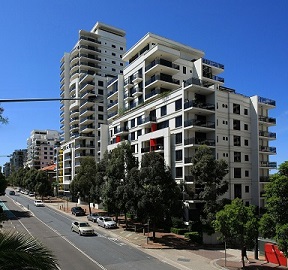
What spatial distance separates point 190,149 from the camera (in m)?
44.3

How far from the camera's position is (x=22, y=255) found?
562cm

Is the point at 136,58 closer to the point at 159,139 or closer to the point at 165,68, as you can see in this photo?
the point at 165,68

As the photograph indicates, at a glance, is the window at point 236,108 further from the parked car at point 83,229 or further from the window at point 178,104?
the parked car at point 83,229

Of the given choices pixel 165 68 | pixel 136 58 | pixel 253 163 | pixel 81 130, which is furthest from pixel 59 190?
pixel 253 163

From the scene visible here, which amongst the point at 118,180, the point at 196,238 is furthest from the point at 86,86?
the point at 196,238

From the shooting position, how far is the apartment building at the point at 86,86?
86438mm

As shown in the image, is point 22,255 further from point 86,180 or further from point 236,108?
point 86,180

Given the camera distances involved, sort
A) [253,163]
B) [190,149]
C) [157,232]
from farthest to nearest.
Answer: [253,163] → [190,149] → [157,232]

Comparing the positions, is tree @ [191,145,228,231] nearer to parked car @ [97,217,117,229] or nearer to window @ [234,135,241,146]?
parked car @ [97,217,117,229]

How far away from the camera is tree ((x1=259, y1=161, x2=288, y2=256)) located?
1977 cm

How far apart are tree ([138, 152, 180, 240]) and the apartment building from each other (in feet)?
161

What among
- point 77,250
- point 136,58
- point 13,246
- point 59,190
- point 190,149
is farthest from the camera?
point 59,190

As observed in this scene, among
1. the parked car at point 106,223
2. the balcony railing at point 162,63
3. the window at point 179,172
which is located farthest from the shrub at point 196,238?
the balcony railing at point 162,63

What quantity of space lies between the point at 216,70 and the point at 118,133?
21.9 m
